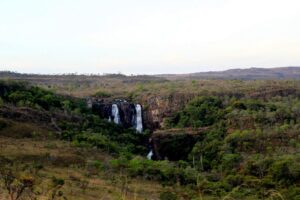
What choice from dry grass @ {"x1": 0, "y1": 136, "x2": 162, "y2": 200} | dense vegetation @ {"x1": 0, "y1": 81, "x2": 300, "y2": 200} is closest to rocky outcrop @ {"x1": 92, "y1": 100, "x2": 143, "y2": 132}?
dense vegetation @ {"x1": 0, "y1": 81, "x2": 300, "y2": 200}

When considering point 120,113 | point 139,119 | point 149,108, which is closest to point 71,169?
point 120,113

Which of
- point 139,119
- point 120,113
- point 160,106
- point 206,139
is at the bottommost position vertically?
point 206,139

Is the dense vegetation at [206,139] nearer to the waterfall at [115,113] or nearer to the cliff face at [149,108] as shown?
the cliff face at [149,108]

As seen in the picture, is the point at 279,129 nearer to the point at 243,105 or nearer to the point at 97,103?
the point at 243,105

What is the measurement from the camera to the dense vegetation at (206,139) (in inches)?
941

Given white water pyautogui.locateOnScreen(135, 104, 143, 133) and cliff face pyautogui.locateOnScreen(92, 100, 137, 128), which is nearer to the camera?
cliff face pyautogui.locateOnScreen(92, 100, 137, 128)

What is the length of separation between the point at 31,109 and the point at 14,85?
6.36 m

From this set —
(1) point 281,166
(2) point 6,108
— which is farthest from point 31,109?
(1) point 281,166

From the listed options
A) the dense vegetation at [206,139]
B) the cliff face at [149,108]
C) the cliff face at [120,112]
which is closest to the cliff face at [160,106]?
the cliff face at [149,108]

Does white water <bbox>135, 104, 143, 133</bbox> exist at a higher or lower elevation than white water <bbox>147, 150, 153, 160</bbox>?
higher

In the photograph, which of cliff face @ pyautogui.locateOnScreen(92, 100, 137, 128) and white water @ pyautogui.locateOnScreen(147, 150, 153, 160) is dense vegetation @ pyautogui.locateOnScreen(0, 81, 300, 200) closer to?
white water @ pyautogui.locateOnScreen(147, 150, 153, 160)

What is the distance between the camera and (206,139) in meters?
36.3

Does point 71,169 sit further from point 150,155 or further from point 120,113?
point 120,113

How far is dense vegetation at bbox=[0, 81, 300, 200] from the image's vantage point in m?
23.9
